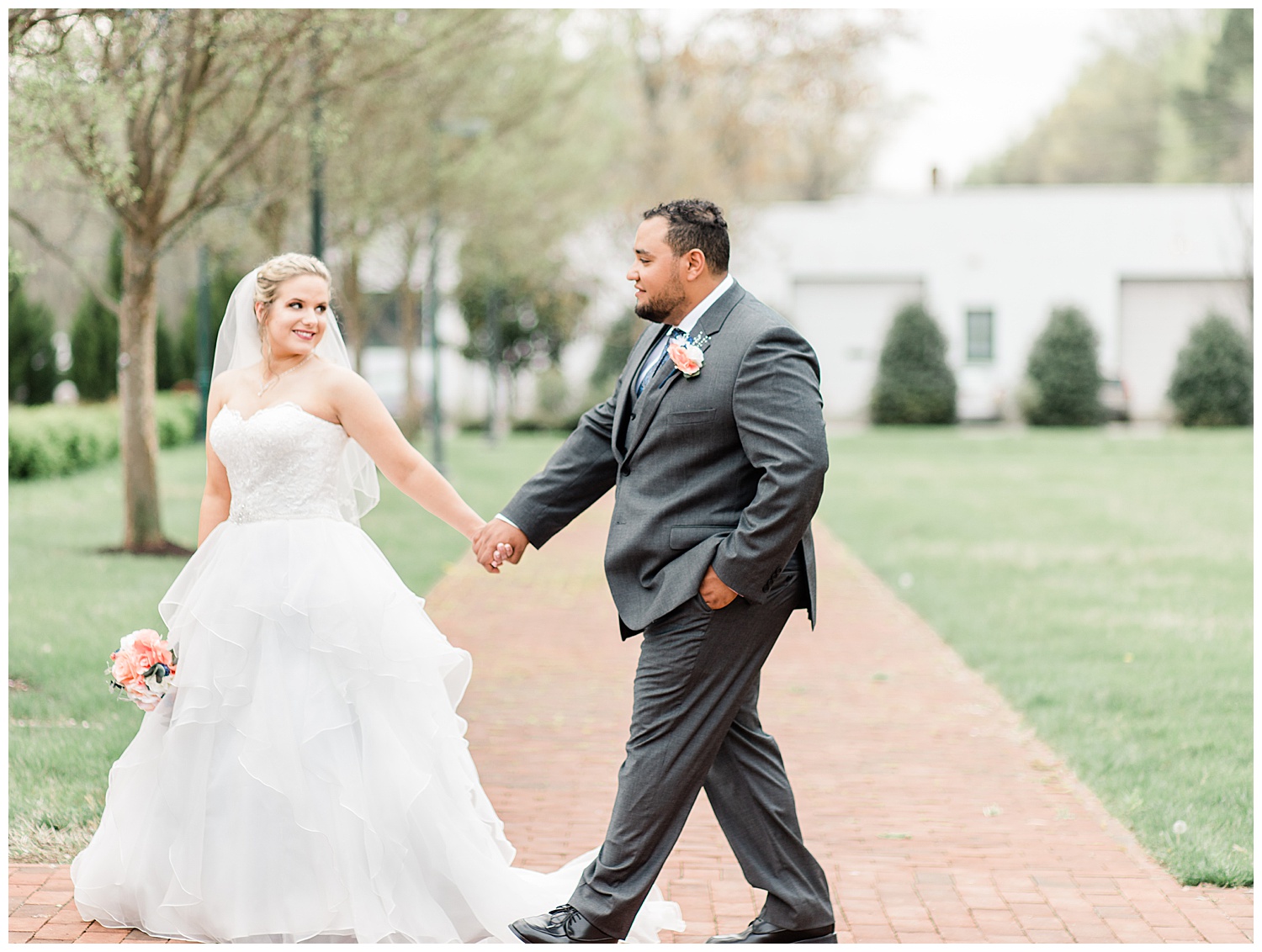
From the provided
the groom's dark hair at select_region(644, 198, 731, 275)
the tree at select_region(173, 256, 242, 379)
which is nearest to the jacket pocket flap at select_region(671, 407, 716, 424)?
the groom's dark hair at select_region(644, 198, 731, 275)

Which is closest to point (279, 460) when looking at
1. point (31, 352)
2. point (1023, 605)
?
point (1023, 605)

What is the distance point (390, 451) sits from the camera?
454 centimetres

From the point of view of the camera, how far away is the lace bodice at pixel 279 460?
4.43 metres

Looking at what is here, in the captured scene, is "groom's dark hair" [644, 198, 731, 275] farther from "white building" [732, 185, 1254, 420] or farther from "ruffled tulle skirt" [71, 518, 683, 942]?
"white building" [732, 185, 1254, 420]

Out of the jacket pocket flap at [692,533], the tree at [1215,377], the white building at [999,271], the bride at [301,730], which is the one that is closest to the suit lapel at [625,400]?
the jacket pocket flap at [692,533]

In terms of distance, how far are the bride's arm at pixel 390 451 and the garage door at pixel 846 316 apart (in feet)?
122

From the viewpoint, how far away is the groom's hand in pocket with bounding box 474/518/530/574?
14.5 ft

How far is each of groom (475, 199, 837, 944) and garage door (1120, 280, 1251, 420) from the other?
3935cm

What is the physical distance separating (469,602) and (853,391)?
30.6 metres

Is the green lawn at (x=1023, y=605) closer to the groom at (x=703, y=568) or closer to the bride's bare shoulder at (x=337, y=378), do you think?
the groom at (x=703, y=568)

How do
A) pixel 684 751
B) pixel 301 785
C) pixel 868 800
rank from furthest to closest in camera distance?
pixel 868 800 < pixel 301 785 < pixel 684 751

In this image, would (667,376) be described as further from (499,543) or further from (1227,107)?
(1227,107)

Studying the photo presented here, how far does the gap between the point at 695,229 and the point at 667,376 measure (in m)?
0.42

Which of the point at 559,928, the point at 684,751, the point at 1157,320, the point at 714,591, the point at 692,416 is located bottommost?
the point at 559,928
